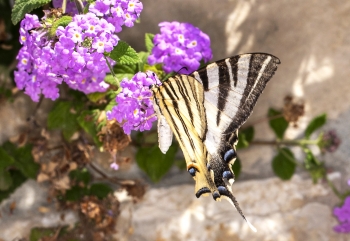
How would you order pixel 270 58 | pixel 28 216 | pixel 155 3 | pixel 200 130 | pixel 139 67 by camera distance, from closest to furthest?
1. pixel 270 58
2. pixel 200 130
3. pixel 139 67
4. pixel 155 3
5. pixel 28 216

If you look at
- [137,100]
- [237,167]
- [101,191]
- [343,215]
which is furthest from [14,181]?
[343,215]

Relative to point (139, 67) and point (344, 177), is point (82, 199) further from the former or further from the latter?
point (344, 177)

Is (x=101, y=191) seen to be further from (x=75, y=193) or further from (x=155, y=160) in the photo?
(x=155, y=160)

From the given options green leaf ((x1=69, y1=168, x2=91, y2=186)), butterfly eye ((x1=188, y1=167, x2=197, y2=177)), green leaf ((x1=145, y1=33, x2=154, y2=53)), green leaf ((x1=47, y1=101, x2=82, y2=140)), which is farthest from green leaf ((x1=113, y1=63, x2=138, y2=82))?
green leaf ((x1=69, y1=168, x2=91, y2=186))

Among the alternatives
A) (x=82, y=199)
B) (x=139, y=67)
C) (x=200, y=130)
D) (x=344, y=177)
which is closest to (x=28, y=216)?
(x=82, y=199)

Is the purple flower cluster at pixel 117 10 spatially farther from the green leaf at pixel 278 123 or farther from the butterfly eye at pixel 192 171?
the green leaf at pixel 278 123
